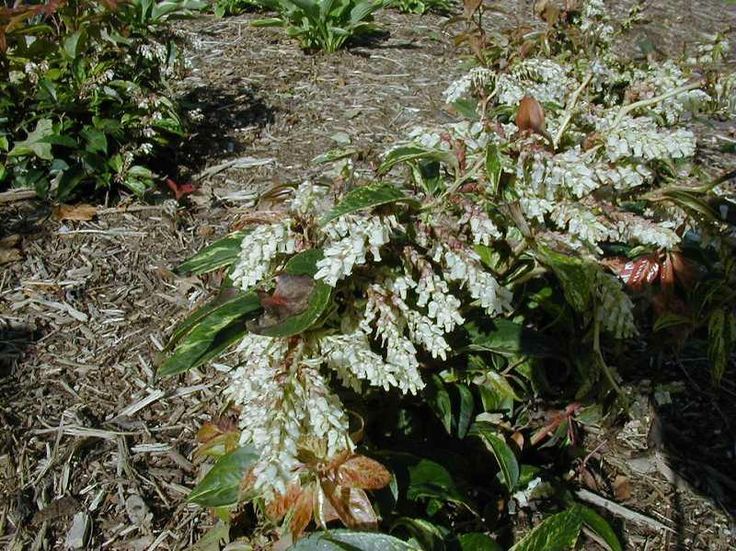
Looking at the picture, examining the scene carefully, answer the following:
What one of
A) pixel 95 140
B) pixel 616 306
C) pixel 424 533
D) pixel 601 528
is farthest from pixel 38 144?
pixel 601 528

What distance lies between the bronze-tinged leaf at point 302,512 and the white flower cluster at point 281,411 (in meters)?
0.04

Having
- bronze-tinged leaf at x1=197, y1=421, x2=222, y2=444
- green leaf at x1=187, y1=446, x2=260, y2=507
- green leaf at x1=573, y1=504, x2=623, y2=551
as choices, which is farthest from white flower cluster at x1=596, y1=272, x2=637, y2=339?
bronze-tinged leaf at x1=197, y1=421, x2=222, y2=444

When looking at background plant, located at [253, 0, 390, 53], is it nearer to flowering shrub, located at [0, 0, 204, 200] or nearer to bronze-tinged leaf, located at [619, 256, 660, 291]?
flowering shrub, located at [0, 0, 204, 200]

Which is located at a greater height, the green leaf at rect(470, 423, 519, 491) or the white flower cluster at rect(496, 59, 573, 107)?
the white flower cluster at rect(496, 59, 573, 107)

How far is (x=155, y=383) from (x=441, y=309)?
1.07 m

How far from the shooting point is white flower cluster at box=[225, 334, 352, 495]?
1156 millimetres

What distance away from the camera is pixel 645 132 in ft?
4.45

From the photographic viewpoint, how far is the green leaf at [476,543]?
4.65ft

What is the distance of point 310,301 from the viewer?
1277mm

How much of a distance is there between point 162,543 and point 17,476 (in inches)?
16.3

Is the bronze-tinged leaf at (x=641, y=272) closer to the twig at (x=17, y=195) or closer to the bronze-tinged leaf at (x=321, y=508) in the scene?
the bronze-tinged leaf at (x=321, y=508)

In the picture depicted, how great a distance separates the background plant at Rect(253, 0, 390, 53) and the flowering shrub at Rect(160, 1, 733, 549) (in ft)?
6.57

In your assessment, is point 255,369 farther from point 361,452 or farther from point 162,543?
point 162,543

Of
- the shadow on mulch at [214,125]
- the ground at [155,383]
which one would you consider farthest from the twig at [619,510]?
the shadow on mulch at [214,125]
